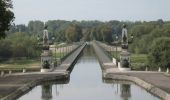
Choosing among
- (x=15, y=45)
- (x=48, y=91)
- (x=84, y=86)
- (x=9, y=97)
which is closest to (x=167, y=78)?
(x=84, y=86)

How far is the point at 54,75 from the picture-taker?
52.1m

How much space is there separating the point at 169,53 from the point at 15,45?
2305 inches

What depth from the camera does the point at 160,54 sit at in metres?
75.8

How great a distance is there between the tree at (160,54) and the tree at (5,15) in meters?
28.8

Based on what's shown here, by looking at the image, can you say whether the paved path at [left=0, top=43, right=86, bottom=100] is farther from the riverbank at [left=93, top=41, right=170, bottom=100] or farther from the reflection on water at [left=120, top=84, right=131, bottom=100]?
the reflection on water at [left=120, top=84, right=131, bottom=100]

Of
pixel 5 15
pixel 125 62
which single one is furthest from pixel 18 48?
pixel 5 15

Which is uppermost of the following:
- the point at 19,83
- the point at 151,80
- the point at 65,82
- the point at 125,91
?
the point at 151,80

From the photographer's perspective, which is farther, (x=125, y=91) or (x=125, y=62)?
(x=125, y=62)

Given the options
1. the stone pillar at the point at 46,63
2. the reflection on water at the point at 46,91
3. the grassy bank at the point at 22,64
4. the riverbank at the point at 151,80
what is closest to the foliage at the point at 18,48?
the grassy bank at the point at 22,64

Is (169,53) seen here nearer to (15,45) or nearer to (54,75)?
(54,75)

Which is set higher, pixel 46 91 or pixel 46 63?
pixel 46 63

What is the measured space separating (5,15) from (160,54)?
105 feet

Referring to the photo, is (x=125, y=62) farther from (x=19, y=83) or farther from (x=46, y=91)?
(x=19, y=83)

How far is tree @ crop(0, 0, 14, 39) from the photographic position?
4950cm
